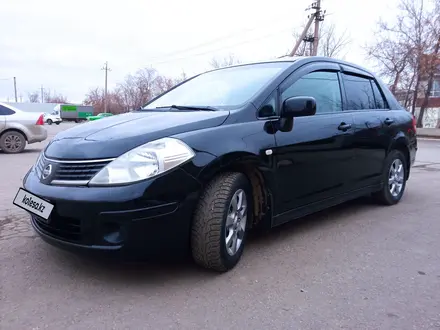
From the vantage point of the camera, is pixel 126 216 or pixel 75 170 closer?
pixel 126 216

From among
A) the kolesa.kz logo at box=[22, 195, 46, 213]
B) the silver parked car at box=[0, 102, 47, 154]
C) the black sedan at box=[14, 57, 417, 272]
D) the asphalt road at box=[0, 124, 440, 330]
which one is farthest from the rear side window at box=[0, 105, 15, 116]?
the kolesa.kz logo at box=[22, 195, 46, 213]

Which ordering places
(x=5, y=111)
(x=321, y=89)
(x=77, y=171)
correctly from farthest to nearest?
(x=5, y=111)
(x=321, y=89)
(x=77, y=171)

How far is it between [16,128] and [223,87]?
8.59 m

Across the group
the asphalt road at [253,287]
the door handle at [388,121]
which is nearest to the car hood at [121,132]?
the asphalt road at [253,287]

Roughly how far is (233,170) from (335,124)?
140 cm

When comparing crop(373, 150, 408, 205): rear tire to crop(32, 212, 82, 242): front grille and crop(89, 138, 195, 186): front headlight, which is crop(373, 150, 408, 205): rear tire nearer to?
crop(89, 138, 195, 186): front headlight

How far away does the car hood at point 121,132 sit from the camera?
2.47 m

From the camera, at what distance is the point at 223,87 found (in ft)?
11.7

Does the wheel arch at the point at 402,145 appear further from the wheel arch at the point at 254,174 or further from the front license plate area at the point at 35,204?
the front license plate area at the point at 35,204

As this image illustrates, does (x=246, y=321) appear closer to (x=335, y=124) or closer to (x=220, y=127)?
(x=220, y=127)

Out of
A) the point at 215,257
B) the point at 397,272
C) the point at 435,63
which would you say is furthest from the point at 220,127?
the point at 435,63

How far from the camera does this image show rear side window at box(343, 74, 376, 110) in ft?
13.7

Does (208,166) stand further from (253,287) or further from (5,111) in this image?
(5,111)

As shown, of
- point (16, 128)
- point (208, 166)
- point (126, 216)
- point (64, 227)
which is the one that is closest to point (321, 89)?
point (208, 166)
